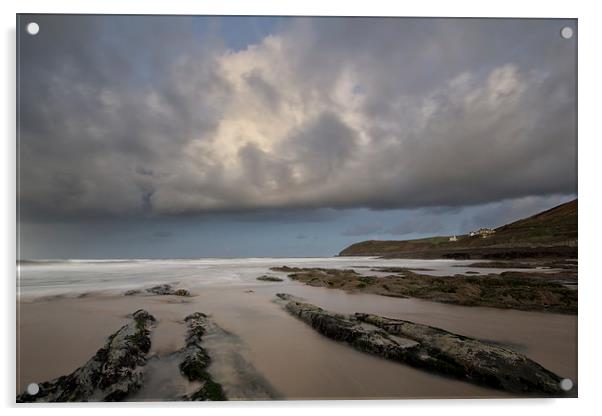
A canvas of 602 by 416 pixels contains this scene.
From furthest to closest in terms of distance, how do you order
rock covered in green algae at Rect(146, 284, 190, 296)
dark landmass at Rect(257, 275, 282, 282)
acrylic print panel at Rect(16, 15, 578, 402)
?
dark landmass at Rect(257, 275, 282, 282) < rock covered in green algae at Rect(146, 284, 190, 296) < acrylic print panel at Rect(16, 15, 578, 402)

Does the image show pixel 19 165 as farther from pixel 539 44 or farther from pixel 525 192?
pixel 539 44

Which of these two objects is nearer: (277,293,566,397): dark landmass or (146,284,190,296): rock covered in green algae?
(277,293,566,397): dark landmass

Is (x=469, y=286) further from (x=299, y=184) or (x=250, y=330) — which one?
(x=250, y=330)

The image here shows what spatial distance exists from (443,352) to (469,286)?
630 millimetres

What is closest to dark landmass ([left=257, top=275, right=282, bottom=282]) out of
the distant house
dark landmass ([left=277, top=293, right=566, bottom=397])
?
dark landmass ([left=277, top=293, right=566, bottom=397])

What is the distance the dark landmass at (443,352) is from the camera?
2434 mm

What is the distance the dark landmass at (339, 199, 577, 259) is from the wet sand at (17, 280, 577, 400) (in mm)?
424

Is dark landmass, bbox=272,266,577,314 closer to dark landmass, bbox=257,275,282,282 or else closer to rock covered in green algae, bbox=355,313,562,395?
dark landmass, bbox=257,275,282,282

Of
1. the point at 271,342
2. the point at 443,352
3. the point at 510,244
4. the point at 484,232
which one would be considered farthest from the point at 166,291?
the point at 510,244

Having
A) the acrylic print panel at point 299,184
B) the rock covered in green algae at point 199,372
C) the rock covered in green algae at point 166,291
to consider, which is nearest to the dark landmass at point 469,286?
the acrylic print panel at point 299,184

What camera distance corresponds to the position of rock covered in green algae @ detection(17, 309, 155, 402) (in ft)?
8.01

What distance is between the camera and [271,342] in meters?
2.65

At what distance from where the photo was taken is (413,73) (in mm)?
2881

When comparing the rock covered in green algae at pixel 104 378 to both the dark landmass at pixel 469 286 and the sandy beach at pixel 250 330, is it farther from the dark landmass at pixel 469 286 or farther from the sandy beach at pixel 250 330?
the dark landmass at pixel 469 286
